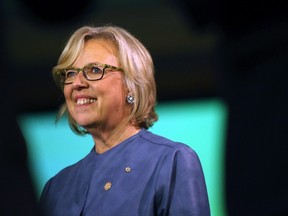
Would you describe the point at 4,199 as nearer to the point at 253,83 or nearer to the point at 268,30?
the point at 253,83

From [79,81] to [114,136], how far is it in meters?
0.19

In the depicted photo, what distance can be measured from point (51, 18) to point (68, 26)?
9cm

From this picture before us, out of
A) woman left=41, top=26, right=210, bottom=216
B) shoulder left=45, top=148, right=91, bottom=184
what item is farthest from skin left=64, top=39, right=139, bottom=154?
shoulder left=45, top=148, right=91, bottom=184

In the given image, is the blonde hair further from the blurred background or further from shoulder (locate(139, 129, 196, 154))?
the blurred background

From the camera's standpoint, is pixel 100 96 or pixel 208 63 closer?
pixel 100 96

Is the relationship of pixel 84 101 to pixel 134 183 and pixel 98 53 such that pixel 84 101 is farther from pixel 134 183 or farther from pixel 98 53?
pixel 134 183

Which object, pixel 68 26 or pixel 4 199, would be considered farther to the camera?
pixel 68 26

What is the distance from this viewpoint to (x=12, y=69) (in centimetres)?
213

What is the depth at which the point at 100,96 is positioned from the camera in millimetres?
1802

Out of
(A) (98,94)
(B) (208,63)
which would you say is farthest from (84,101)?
(B) (208,63)

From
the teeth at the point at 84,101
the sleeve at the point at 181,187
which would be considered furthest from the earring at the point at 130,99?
the sleeve at the point at 181,187

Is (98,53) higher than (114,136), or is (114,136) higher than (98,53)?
(98,53)

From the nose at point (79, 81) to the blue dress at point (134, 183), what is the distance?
21 centimetres

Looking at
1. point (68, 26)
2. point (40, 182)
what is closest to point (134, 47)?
point (68, 26)
